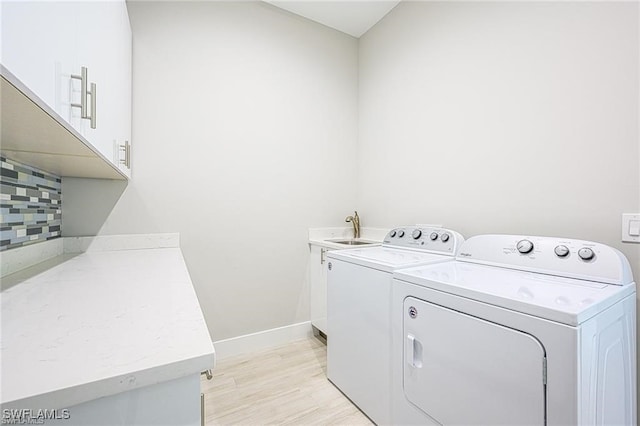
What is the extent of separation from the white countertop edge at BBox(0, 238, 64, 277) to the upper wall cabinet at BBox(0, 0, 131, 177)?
0.50 meters

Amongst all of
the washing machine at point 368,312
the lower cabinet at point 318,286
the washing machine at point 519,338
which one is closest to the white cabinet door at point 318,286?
the lower cabinet at point 318,286

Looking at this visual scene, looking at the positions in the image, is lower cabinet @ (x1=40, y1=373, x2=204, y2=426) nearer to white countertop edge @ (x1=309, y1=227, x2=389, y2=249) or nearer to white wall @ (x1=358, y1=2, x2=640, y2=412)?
white wall @ (x1=358, y1=2, x2=640, y2=412)

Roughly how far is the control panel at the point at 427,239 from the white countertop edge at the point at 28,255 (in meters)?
1.99

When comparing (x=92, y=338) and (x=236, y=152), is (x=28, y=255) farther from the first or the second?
(x=236, y=152)

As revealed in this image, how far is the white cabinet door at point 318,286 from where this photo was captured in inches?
90.6

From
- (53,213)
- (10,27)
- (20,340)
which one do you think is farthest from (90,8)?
(53,213)

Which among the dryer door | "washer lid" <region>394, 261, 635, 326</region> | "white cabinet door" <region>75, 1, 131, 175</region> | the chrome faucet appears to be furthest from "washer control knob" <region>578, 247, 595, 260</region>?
"white cabinet door" <region>75, 1, 131, 175</region>

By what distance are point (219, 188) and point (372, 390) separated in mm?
1684

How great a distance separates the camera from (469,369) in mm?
1021

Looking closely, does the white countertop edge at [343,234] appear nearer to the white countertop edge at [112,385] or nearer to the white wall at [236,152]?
the white wall at [236,152]

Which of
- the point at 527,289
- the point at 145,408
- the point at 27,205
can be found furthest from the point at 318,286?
the point at 145,408

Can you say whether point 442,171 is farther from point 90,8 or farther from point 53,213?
point 53,213

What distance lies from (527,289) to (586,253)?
37 cm

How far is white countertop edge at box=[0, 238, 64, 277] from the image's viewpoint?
1127 mm
